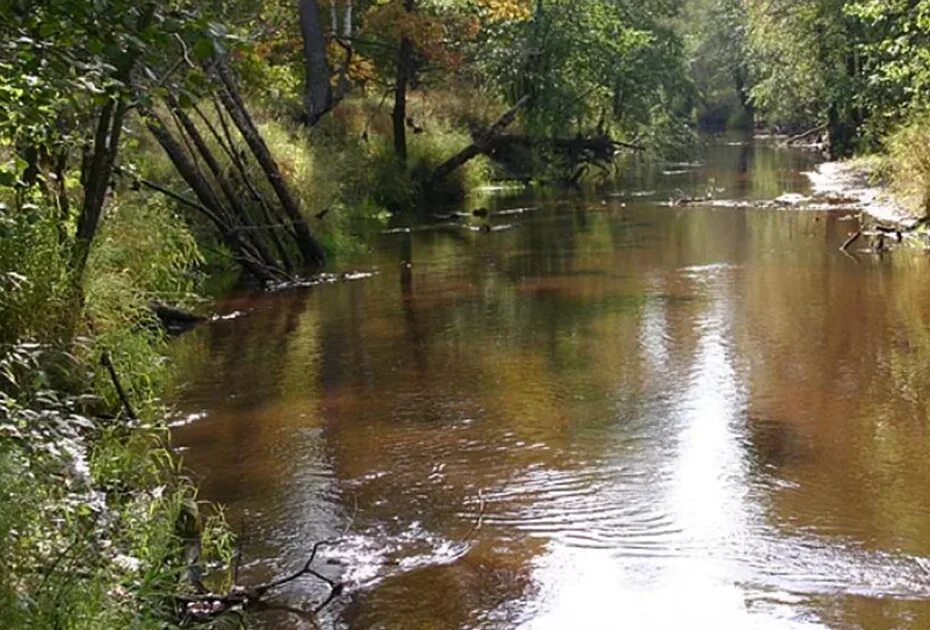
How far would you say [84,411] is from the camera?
292 inches

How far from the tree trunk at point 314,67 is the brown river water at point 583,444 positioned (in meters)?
12.0

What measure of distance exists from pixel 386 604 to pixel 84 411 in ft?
9.15

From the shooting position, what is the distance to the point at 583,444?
832 cm

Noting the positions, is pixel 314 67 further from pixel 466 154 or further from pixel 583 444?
pixel 583 444

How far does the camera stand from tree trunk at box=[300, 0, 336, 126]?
27.3 metres

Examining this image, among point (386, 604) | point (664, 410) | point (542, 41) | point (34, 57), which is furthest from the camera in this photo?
point (542, 41)

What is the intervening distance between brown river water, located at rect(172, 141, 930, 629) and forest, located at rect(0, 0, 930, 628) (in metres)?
0.69

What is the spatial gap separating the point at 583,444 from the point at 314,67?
68.0ft

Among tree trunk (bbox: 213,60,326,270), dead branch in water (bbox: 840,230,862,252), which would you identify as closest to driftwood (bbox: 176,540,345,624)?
tree trunk (bbox: 213,60,326,270)

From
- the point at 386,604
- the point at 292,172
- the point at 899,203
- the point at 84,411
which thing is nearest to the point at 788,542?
the point at 386,604

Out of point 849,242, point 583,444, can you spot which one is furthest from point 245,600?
point 849,242

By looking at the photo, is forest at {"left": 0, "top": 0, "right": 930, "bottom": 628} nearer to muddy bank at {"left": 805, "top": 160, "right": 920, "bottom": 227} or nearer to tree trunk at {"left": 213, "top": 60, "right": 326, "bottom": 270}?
tree trunk at {"left": 213, "top": 60, "right": 326, "bottom": 270}

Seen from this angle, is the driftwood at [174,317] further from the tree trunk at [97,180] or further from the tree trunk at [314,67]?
the tree trunk at [314,67]

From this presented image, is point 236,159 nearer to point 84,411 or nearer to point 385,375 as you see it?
point 385,375
